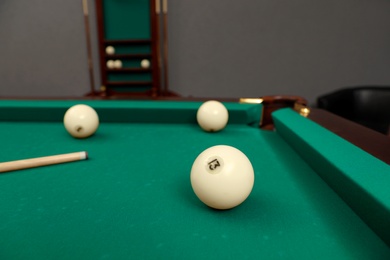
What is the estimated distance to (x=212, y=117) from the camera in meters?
1.33

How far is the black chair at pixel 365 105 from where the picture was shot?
2.56 meters

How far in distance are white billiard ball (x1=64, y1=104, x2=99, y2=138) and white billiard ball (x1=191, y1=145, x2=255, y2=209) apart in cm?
74

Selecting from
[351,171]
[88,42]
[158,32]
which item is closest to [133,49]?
[158,32]

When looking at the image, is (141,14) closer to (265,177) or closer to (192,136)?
(192,136)

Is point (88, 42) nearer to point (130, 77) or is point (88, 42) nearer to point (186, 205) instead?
point (130, 77)

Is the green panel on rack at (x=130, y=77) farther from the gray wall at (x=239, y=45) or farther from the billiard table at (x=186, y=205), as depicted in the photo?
the billiard table at (x=186, y=205)

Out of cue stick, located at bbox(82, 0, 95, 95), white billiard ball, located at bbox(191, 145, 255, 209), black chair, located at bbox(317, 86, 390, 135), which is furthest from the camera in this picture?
cue stick, located at bbox(82, 0, 95, 95)

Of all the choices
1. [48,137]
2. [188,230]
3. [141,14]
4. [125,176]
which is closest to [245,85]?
[141,14]

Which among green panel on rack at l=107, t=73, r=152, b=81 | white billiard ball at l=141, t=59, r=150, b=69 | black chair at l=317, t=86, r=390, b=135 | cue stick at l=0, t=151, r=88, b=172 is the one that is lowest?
black chair at l=317, t=86, r=390, b=135

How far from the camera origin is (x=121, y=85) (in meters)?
3.73

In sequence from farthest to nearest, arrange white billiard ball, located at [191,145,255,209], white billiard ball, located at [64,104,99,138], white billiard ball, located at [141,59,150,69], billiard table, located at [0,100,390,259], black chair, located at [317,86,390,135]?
white billiard ball, located at [141,59,150,69] → black chair, located at [317,86,390,135] → white billiard ball, located at [64,104,99,138] → white billiard ball, located at [191,145,255,209] → billiard table, located at [0,100,390,259]

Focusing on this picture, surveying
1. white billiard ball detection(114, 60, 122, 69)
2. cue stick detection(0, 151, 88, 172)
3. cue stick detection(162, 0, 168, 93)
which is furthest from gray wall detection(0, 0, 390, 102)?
cue stick detection(0, 151, 88, 172)

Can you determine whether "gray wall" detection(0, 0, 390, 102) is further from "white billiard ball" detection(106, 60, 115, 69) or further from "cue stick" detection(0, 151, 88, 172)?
"cue stick" detection(0, 151, 88, 172)

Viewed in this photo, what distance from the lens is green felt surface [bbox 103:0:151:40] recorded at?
3.42 metres
